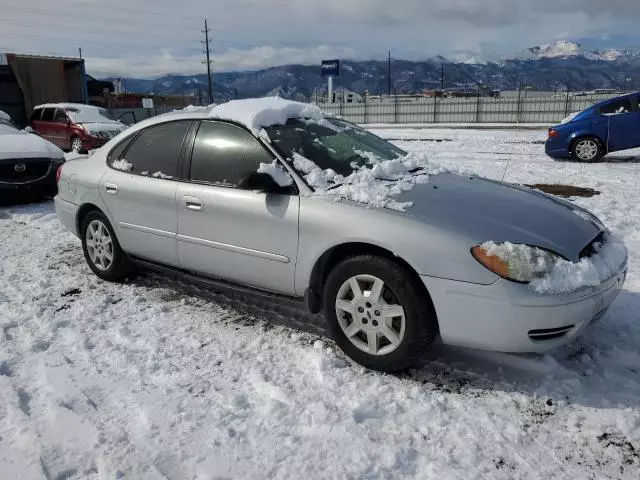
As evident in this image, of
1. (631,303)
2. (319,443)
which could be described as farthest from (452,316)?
(631,303)

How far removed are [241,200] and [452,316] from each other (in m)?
1.58

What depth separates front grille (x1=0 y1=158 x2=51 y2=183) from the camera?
316 inches

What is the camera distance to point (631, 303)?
3.93 m

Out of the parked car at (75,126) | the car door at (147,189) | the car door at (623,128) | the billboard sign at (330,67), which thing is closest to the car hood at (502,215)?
the car door at (147,189)

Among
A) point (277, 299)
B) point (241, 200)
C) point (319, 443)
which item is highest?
point (241, 200)

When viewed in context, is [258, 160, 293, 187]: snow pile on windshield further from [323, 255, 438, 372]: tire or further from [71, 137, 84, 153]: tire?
[71, 137, 84, 153]: tire

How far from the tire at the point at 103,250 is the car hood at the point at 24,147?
4.22 m

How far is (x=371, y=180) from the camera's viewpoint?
136 inches

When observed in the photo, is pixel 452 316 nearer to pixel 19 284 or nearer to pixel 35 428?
pixel 35 428

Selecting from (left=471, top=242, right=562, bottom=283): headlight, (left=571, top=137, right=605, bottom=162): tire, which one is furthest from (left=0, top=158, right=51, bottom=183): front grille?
(left=571, top=137, right=605, bottom=162): tire

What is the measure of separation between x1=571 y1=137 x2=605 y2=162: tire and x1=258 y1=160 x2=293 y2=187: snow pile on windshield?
1027 cm

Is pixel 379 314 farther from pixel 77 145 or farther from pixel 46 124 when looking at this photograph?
pixel 46 124

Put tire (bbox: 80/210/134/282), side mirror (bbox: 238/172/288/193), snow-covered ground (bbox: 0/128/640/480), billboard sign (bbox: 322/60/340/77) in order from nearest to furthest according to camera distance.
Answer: snow-covered ground (bbox: 0/128/640/480)
side mirror (bbox: 238/172/288/193)
tire (bbox: 80/210/134/282)
billboard sign (bbox: 322/60/340/77)

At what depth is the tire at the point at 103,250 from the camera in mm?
4602
